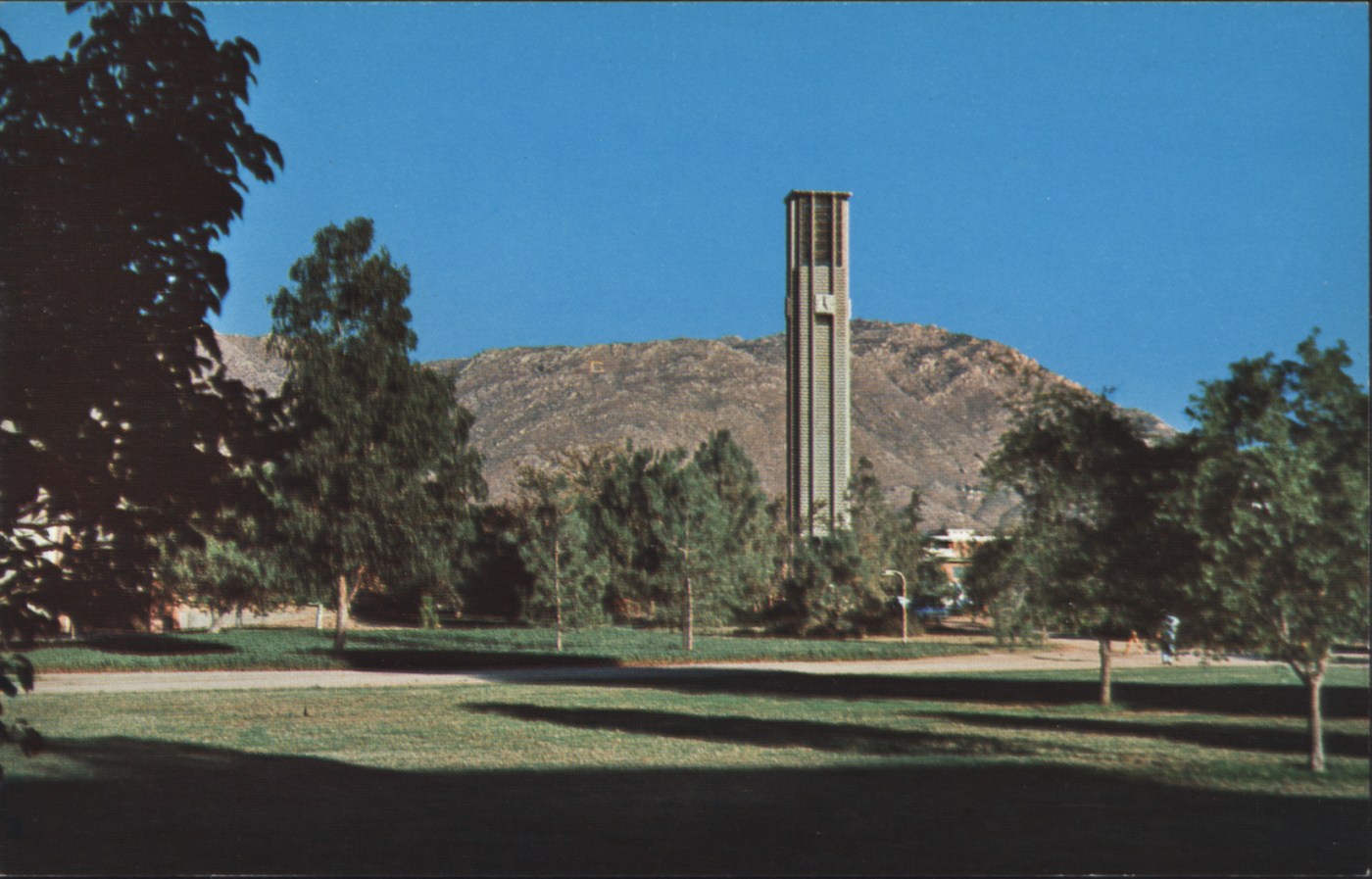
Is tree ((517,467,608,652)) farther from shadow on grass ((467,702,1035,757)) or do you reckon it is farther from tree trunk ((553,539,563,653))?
shadow on grass ((467,702,1035,757))

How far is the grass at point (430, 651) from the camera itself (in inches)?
918

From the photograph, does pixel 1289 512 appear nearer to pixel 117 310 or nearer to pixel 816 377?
pixel 117 310

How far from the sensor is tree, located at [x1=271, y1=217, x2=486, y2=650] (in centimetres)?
1750

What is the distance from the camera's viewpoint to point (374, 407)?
18906mm

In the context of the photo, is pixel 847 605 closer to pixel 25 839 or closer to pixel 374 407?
pixel 374 407

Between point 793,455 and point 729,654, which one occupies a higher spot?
point 793,455

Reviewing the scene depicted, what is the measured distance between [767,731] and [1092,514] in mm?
4800

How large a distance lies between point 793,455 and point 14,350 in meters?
66.6

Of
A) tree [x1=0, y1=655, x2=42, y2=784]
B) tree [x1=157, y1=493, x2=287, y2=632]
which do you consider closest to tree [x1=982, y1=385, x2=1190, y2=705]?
tree [x1=0, y1=655, x2=42, y2=784]

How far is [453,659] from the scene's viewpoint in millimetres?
26250

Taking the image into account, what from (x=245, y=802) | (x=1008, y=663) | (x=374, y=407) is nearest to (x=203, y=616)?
(x=374, y=407)

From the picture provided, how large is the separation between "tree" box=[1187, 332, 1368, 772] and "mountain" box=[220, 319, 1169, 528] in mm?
18345

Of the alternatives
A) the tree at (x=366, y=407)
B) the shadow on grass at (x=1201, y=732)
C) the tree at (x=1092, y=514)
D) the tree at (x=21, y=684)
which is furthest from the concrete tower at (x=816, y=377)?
the tree at (x=21, y=684)

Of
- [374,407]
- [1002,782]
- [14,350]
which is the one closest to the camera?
[14,350]
